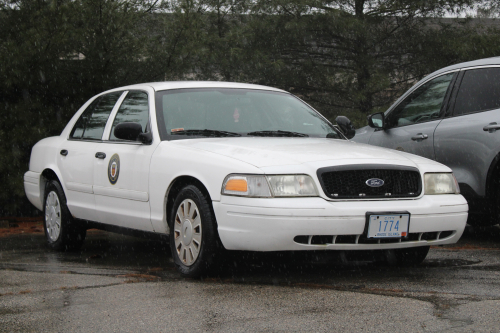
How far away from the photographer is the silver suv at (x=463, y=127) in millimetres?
6695

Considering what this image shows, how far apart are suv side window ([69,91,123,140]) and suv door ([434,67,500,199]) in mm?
3108

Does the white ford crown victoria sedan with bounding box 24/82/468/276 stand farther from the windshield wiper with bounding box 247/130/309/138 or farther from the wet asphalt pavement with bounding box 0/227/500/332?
the wet asphalt pavement with bounding box 0/227/500/332

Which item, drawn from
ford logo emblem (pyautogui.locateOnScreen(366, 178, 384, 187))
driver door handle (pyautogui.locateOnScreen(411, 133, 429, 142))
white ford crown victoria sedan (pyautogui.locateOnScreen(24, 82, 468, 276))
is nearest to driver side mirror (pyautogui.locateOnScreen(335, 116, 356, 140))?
white ford crown victoria sedan (pyautogui.locateOnScreen(24, 82, 468, 276))

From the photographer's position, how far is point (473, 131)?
6758mm

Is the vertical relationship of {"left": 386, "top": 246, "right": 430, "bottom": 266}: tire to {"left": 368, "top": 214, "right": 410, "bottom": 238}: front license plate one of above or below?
below

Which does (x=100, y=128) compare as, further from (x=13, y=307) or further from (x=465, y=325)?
(x=465, y=325)

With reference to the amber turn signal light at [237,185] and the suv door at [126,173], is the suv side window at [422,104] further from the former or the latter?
the amber turn signal light at [237,185]

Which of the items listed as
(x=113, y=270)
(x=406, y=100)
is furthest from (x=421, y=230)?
(x=406, y=100)

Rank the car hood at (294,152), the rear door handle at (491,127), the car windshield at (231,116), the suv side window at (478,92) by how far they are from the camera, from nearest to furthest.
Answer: the car hood at (294,152), the car windshield at (231,116), the rear door handle at (491,127), the suv side window at (478,92)

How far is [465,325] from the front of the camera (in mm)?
3744

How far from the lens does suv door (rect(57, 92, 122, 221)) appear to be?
677 cm

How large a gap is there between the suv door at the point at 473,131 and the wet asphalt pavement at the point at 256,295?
2.42ft

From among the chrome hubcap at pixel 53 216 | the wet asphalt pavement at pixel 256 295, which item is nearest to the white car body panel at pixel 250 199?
A: the wet asphalt pavement at pixel 256 295

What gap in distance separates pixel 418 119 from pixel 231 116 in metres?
2.28
